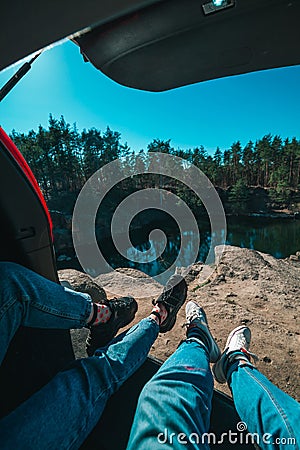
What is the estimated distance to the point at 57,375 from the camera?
828 mm

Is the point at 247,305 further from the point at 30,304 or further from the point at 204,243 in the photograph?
the point at 204,243

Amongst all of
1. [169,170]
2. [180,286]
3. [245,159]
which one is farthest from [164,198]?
[180,286]

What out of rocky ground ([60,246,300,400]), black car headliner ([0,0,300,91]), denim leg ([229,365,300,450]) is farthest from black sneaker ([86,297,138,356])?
black car headliner ([0,0,300,91])

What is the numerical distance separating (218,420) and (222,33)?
4.41ft

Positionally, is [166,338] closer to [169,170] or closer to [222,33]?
[222,33]

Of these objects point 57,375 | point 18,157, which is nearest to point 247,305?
point 57,375

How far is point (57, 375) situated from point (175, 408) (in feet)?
1.41

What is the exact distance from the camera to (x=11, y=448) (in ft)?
1.91

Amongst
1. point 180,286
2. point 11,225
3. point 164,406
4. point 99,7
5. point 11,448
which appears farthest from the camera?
point 180,286

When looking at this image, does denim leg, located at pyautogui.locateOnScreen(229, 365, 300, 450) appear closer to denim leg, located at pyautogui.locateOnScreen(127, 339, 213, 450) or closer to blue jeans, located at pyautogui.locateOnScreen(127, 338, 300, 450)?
blue jeans, located at pyautogui.locateOnScreen(127, 338, 300, 450)

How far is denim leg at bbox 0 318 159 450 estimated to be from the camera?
0.63 meters

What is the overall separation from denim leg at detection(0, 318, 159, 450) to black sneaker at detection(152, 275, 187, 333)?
0.49m

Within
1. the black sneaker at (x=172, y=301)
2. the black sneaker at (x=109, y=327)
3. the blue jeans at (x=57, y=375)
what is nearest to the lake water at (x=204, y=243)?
the black sneaker at (x=172, y=301)

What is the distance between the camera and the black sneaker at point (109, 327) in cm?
120
